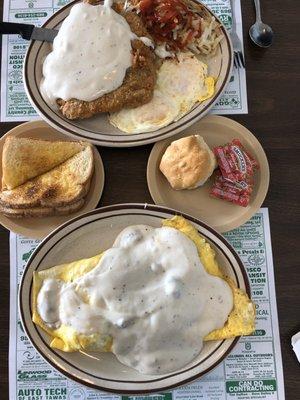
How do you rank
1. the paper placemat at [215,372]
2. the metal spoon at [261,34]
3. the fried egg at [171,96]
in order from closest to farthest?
1. the paper placemat at [215,372]
2. the fried egg at [171,96]
3. the metal spoon at [261,34]

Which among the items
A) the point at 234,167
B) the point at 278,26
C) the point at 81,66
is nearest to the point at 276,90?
the point at 278,26

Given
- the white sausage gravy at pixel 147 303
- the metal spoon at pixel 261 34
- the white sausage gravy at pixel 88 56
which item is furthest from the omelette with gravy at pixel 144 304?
the metal spoon at pixel 261 34

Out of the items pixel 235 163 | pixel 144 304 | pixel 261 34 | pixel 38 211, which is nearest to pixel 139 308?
pixel 144 304

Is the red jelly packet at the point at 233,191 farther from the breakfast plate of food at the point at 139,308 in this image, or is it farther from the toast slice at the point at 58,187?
the toast slice at the point at 58,187

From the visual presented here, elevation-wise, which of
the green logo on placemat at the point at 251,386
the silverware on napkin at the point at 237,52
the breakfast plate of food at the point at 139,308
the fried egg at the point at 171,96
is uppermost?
the silverware on napkin at the point at 237,52

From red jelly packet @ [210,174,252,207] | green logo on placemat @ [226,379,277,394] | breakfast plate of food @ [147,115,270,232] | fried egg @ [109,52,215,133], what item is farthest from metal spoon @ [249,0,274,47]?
green logo on placemat @ [226,379,277,394]

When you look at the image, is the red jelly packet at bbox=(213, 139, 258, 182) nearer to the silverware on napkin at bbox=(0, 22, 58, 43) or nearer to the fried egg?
the fried egg
